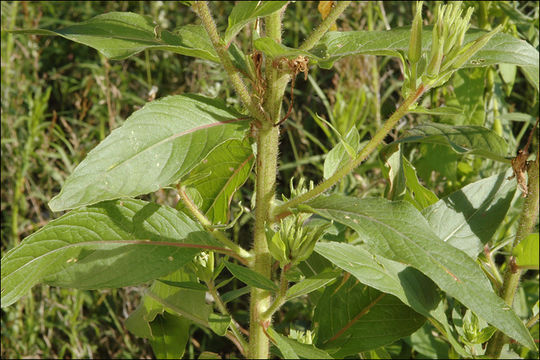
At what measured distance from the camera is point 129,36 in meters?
1.23

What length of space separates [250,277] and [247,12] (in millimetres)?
505

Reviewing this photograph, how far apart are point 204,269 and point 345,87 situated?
5.56 ft

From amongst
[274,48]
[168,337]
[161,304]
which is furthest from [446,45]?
[168,337]

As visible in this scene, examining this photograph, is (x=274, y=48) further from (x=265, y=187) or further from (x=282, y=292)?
(x=282, y=292)

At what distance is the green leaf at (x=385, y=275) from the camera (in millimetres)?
1249

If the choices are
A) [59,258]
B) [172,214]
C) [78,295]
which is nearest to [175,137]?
[172,214]

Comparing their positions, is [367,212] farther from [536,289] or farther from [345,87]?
[345,87]

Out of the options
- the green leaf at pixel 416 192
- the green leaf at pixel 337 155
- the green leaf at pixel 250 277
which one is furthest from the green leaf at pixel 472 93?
the green leaf at pixel 250 277

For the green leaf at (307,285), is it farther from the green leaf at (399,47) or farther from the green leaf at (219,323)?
the green leaf at (399,47)

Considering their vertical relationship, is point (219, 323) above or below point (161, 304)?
above

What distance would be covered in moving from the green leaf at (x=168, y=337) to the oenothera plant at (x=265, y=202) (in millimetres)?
261

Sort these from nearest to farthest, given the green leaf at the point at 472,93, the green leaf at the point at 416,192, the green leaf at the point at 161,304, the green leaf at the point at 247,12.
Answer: the green leaf at the point at 247,12 < the green leaf at the point at 161,304 < the green leaf at the point at 416,192 < the green leaf at the point at 472,93

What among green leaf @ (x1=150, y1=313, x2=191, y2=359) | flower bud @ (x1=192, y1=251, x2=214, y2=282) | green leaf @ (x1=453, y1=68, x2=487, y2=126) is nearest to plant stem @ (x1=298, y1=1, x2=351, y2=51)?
flower bud @ (x1=192, y1=251, x2=214, y2=282)

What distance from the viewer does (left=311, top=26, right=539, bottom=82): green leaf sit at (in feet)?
3.95
